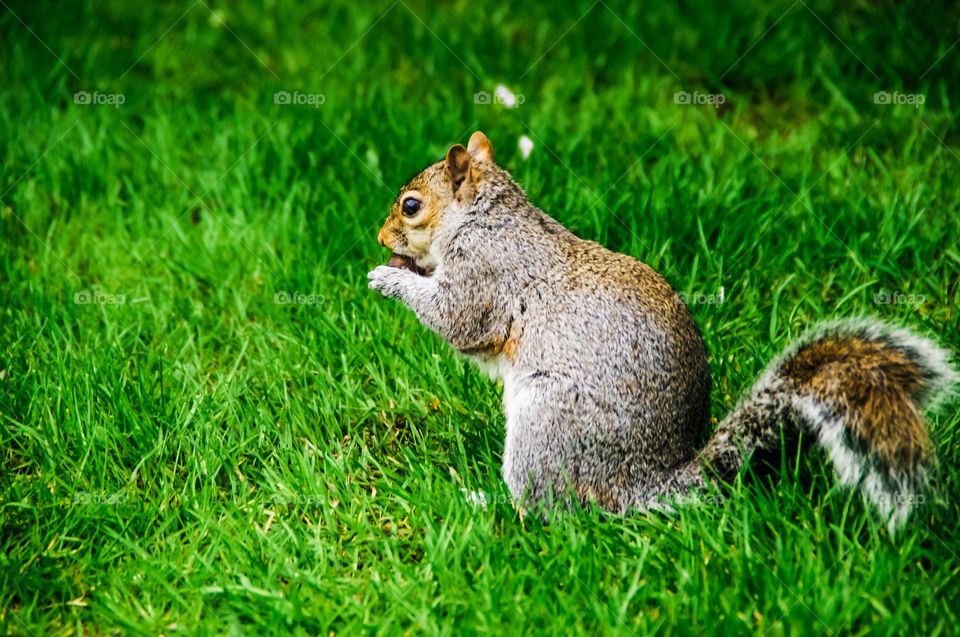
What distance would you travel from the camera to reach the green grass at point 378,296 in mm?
1994

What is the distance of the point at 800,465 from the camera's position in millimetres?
2141

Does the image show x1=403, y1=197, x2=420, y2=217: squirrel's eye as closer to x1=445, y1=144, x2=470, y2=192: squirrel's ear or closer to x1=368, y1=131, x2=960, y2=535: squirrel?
x1=368, y1=131, x2=960, y2=535: squirrel

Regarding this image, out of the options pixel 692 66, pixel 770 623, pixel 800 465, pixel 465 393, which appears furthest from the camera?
pixel 692 66

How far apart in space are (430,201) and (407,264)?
0.18m

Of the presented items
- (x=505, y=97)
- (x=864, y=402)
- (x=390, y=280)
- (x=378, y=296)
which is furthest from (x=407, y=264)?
(x=505, y=97)

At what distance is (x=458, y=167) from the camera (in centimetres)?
244

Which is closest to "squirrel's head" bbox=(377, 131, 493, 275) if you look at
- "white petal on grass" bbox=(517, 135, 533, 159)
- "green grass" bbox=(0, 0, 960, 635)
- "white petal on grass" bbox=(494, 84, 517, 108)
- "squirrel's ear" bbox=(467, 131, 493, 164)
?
"squirrel's ear" bbox=(467, 131, 493, 164)

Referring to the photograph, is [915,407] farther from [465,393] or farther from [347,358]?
[347,358]

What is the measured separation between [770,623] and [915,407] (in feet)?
1.58

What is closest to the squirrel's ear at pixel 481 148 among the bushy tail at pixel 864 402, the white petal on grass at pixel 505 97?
the bushy tail at pixel 864 402

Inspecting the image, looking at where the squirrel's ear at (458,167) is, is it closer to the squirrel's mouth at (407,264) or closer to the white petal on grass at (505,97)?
the squirrel's mouth at (407,264)

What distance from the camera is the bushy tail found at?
189 cm

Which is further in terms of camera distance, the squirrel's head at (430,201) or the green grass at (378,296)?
the squirrel's head at (430,201)

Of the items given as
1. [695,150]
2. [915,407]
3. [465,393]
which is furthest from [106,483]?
[695,150]
